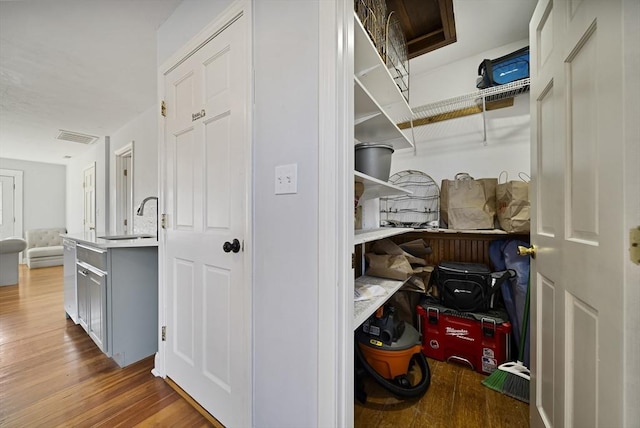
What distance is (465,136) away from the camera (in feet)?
6.98

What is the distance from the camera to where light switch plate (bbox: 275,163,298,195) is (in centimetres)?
93

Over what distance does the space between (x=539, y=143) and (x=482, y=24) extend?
1.37m

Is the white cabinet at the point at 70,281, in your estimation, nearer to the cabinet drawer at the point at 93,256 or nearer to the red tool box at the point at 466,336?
the cabinet drawer at the point at 93,256

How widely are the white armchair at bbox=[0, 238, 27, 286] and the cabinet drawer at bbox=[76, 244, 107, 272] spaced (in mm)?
2652

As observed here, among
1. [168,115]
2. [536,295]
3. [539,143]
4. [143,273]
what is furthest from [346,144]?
[143,273]

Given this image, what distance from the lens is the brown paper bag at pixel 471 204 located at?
5.84 feet

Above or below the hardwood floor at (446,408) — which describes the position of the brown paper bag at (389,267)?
above

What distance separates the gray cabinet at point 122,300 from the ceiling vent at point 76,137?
10.2ft

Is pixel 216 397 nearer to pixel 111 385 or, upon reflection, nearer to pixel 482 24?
pixel 111 385

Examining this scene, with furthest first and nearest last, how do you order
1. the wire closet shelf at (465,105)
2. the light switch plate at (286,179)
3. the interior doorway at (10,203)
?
the interior doorway at (10,203), the wire closet shelf at (465,105), the light switch plate at (286,179)

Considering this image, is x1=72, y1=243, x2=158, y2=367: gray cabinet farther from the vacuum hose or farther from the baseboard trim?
the vacuum hose

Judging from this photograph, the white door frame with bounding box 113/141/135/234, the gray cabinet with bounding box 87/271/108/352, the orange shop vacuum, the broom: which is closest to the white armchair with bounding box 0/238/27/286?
the white door frame with bounding box 113/141/135/234

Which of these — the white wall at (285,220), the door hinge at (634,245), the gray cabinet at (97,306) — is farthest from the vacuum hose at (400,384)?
the gray cabinet at (97,306)

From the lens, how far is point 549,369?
0.94 metres
